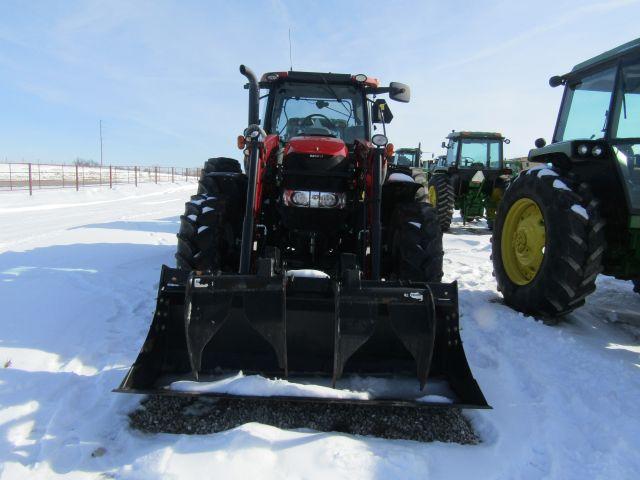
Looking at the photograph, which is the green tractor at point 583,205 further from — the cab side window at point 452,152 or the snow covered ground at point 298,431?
the cab side window at point 452,152

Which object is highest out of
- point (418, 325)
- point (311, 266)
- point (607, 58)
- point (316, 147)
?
point (607, 58)

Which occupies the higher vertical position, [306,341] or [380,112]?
[380,112]

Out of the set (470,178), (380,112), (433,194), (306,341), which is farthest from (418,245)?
(470,178)

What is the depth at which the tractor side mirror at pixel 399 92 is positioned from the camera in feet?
14.3

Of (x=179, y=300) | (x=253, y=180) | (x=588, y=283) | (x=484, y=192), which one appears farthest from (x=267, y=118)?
(x=484, y=192)

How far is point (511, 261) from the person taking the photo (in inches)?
190

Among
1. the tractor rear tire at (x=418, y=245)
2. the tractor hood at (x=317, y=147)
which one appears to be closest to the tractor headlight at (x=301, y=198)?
the tractor hood at (x=317, y=147)

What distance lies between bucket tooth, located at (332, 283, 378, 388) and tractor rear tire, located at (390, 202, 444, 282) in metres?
1.08

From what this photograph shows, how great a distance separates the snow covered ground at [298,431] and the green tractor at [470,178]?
21.0ft

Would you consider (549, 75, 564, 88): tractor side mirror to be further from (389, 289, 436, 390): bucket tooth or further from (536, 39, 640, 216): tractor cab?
(389, 289, 436, 390): bucket tooth

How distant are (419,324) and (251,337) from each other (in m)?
1.02

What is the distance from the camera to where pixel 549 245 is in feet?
13.0

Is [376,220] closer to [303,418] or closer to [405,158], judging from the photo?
[303,418]

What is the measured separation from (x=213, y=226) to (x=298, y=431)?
6.33 ft
